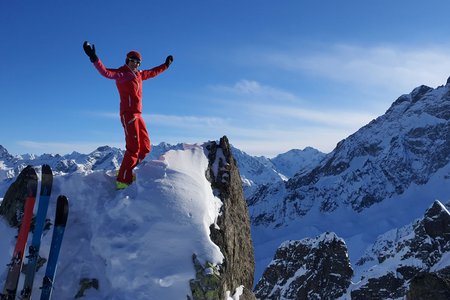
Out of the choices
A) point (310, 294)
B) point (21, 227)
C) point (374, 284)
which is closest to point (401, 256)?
point (374, 284)

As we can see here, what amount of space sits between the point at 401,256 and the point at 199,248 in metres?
69.0

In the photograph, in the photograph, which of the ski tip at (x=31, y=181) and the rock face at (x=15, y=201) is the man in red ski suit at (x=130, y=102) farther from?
the rock face at (x=15, y=201)

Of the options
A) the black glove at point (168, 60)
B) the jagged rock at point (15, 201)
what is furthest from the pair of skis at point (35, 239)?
the black glove at point (168, 60)

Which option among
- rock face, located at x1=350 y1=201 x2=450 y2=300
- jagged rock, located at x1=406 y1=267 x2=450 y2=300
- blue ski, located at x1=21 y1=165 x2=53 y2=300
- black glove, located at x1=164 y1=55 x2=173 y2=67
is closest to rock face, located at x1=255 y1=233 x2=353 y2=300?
rock face, located at x1=350 y1=201 x2=450 y2=300

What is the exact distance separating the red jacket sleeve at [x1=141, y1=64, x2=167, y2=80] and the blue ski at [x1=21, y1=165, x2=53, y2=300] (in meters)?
3.16

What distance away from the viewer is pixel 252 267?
35.5 ft

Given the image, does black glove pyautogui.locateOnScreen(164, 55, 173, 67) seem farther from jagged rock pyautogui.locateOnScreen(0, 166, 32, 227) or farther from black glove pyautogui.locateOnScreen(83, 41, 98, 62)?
jagged rock pyautogui.locateOnScreen(0, 166, 32, 227)

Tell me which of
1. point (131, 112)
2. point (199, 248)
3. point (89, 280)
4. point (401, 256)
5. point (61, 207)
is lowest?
point (89, 280)

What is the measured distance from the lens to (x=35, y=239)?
25.2 feet

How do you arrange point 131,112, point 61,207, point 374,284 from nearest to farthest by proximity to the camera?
point 61,207 → point 131,112 → point 374,284

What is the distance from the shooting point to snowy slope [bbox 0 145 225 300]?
24.4ft

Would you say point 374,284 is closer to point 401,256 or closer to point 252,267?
point 401,256

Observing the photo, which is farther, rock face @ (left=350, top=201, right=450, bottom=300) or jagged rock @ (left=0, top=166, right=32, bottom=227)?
rock face @ (left=350, top=201, right=450, bottom=300)

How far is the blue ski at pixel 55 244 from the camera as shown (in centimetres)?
720
